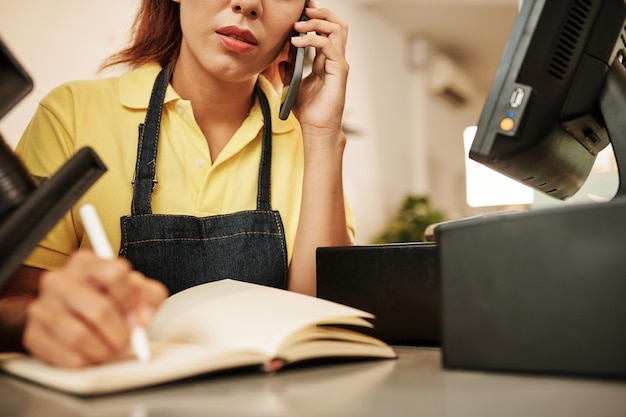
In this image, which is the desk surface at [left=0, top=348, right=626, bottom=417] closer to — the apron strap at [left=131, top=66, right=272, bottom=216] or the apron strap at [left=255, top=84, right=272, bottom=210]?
the apron strap at [left=131, top=66, right=272, bottom=216]

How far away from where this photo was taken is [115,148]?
40.4 inches

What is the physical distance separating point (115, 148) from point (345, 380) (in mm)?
687

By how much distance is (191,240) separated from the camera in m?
0.98

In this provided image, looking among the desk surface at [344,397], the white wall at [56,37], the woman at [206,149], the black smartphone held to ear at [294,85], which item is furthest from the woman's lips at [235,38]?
the white wall at [56,37]

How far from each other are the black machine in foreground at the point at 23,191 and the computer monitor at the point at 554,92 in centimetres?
37

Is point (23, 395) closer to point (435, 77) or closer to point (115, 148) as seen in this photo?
point (115, 148)


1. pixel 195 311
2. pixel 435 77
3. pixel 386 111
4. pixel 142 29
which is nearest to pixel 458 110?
pixel 435 77

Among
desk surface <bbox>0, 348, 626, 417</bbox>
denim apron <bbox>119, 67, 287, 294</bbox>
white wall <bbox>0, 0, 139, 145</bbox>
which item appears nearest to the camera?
desk surface <bbox>0, 348, 626, 417</bbox>

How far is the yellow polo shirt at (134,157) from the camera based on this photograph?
97 centimetres

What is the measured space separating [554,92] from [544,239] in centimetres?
20

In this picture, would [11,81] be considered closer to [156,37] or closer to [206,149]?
[206,149]

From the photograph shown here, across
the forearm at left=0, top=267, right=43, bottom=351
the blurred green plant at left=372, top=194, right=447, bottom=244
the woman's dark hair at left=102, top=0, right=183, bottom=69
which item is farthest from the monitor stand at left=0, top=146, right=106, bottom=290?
the blurred green plant at left=372, top=194, right=447, bottom=244

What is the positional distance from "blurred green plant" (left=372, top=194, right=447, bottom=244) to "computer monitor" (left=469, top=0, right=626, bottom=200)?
308cm

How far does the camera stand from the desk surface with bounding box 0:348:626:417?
393mm
